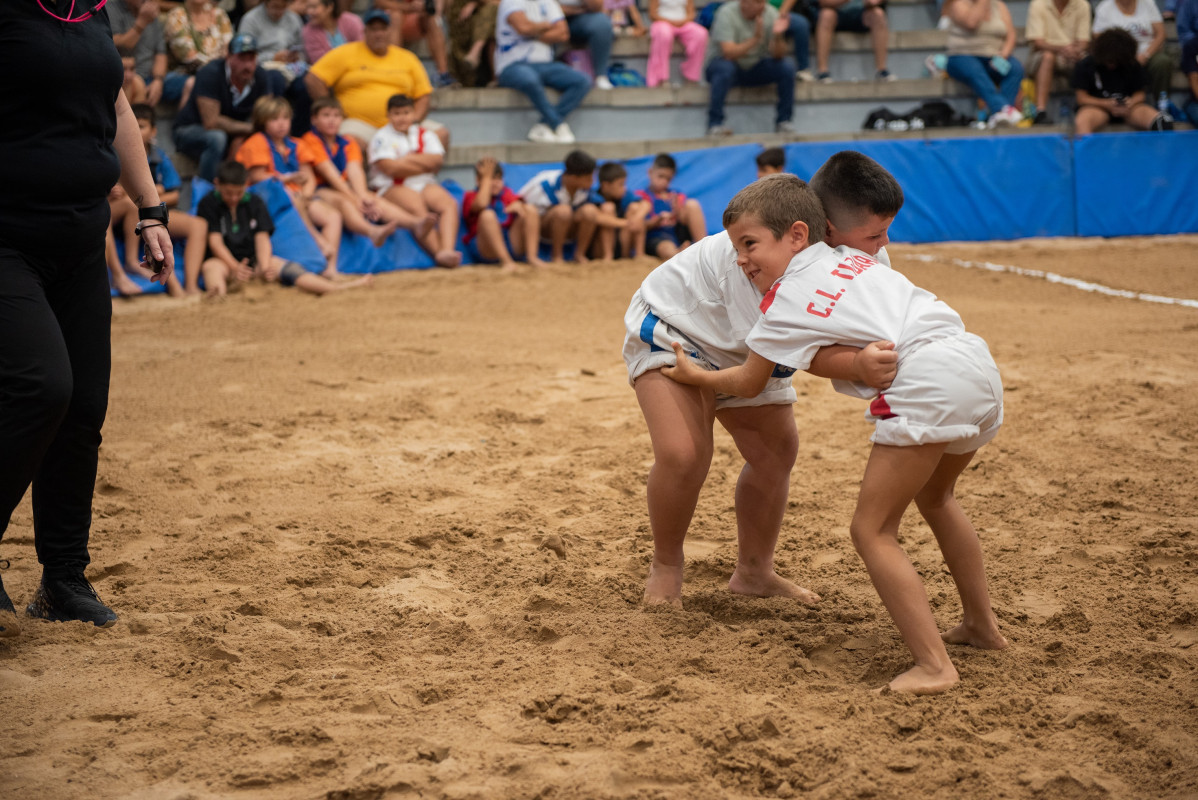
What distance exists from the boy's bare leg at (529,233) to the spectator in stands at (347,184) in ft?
2.72

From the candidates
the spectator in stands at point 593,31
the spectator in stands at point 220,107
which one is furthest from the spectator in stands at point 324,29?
the spectator in stands at point 593,31

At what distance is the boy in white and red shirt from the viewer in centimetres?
252

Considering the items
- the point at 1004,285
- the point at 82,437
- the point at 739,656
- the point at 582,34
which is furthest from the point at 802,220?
the point at 582,34

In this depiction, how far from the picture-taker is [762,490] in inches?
126

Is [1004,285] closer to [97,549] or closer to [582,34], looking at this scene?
[582,34]

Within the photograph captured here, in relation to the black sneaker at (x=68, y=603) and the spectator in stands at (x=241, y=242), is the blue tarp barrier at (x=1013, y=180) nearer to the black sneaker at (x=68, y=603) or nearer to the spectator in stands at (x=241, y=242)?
the spectator in stands at (x=241, y=242)

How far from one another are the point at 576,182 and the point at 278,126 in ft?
8.83

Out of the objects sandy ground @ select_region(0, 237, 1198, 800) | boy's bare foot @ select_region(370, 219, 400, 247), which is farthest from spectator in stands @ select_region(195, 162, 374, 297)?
sandy ground @ select_region(0, 237, 1198, 800)

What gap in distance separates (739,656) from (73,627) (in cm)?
188

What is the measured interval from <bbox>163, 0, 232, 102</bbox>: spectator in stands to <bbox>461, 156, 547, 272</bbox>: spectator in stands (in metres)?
2.64

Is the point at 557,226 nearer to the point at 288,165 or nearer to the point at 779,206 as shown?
the point at 288,165

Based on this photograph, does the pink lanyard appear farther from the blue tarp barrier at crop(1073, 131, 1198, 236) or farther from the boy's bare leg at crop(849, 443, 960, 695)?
the blue tarp barrier at crop(1073, 131, 1198, 236)

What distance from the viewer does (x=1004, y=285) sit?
8.75 metres

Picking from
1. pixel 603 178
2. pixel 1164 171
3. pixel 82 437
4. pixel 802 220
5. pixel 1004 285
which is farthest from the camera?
pixel 1164 171
